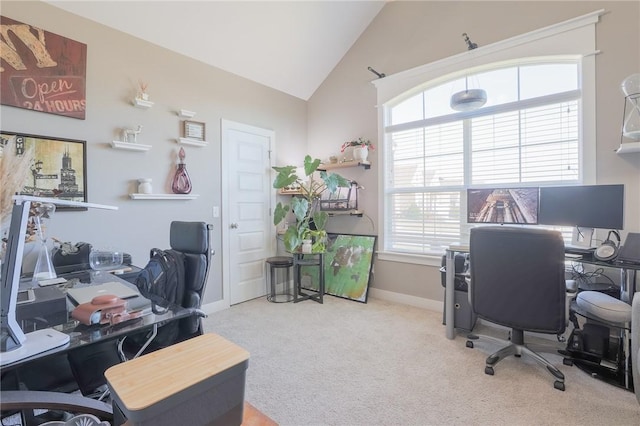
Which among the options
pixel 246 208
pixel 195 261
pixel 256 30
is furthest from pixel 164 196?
pixel 256 30

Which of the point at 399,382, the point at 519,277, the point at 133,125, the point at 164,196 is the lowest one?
the point at 399,382

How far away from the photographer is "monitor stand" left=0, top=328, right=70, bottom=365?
0.88 meters

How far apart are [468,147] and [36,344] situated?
3617mm

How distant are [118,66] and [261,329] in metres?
2.83

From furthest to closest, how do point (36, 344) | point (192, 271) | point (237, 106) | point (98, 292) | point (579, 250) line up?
point (237, 106) → point (579, 250) → point (192, 271) → point (98, 292) → point (36, 344)

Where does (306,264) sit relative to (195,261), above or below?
below

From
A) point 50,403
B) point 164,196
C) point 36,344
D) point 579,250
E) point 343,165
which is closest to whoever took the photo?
point 50,403

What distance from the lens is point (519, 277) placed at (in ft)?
6.76

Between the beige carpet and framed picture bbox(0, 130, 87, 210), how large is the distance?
1748 mm

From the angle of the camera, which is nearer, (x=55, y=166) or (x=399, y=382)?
(x=399, y=382)

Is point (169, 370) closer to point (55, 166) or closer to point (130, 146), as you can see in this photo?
point (55, 166)

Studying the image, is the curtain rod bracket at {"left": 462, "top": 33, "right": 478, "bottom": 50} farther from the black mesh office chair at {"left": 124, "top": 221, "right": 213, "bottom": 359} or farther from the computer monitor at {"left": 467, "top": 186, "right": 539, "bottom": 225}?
the black mesh office chair at {"left": 124, "top": 221, "right": 213, "bottom": 359}

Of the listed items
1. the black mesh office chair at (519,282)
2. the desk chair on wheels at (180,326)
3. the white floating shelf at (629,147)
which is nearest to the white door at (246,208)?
the desk chair on wheels at (180,326)

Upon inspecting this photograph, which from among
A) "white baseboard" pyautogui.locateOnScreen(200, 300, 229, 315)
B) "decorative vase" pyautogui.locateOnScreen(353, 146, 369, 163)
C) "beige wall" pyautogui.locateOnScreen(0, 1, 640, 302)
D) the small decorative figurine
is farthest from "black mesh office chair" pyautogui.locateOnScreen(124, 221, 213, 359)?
"decorative vase" pyautogui.locateOnScreen(353, 146, 369, 163)
